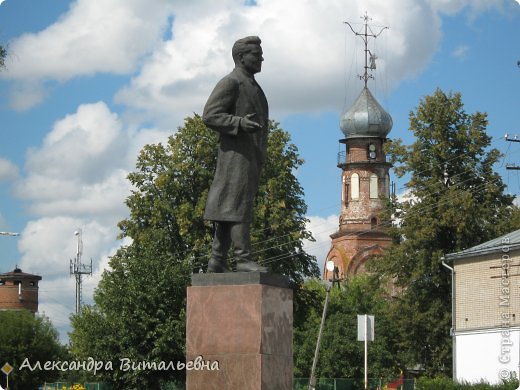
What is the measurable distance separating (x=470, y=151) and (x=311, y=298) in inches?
354

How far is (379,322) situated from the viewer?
58.2 m

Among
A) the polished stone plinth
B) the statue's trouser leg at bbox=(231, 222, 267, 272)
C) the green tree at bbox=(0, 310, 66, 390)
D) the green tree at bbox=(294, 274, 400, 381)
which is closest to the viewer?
the polished stone plinth

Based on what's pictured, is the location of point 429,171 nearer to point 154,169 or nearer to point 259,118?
point 154,169

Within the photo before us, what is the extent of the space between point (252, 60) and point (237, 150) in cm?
113

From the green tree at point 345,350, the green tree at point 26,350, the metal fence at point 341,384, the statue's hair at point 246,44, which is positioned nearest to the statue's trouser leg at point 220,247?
the statue's hair at point 246,44

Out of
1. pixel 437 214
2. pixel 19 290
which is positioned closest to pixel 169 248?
pixel 437 214

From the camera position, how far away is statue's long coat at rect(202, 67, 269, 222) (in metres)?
14.6

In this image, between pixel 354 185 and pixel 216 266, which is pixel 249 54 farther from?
pixel 354 185

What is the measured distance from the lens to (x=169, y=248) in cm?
4147

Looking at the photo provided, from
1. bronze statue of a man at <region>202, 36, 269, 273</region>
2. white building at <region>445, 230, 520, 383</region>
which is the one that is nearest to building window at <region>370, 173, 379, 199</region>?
white building at <region>445, 230, 520, 383</region>

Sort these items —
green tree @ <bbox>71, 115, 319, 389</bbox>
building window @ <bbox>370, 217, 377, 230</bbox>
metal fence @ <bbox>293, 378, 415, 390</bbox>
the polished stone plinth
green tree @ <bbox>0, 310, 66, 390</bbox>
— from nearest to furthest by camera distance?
1. the polished stone plinth
2. green tree @ <bbox>71, 115, 319, 389</bbox>
3. green tree @ <bbox>0, 310, 66, 390</bbox>
4. metal fence @ <bbox>293, 378, 415, 390</bbox>
5. building window @ <bbox>370, 217, 377, 230</bbox>

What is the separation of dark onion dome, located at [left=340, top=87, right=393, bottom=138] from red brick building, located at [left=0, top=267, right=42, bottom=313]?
88.6 ft

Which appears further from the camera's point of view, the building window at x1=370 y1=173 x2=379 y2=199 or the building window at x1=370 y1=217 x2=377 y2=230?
the building window at x1=370 y1=173 x2=379 y2=199

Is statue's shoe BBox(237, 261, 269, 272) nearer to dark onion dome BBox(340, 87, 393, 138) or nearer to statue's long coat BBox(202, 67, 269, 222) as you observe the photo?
statue's long coat BBox(202, 67, 269, 222)
